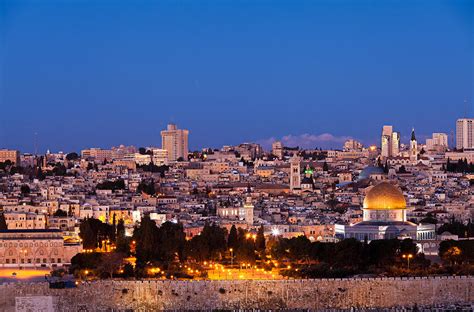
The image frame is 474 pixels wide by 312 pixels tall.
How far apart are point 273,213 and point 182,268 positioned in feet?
77.0

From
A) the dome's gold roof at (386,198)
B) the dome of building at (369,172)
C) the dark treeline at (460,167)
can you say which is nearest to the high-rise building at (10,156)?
the dome of building at (369,172)

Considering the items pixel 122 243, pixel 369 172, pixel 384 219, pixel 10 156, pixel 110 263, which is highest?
pixel 10 156

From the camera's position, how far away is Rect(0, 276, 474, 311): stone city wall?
42125 mm

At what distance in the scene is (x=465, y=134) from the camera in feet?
467

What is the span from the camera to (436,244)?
55.6 metres

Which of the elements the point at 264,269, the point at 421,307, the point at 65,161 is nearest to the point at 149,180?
the point at 65,161

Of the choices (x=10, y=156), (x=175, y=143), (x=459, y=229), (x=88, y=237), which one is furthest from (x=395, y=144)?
(x=88, y=237)

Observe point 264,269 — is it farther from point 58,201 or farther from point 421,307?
point 58,201

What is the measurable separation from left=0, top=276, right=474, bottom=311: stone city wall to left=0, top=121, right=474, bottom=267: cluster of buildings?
11.4 meters

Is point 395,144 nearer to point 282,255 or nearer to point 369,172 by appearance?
point 369,172

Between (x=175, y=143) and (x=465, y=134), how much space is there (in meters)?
27.8

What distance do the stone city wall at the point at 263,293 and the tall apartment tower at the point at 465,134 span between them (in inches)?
3916

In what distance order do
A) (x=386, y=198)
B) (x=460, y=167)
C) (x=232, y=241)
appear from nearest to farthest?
1. (x=232, y=241)
2. (x=386, y=198)
3. (x=460, y=167)

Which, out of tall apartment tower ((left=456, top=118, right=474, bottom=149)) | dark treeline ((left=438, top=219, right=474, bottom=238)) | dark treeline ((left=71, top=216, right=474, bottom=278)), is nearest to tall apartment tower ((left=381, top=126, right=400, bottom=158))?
tall apartment tower ((left=456, top=118, right=474, bottom=149))
